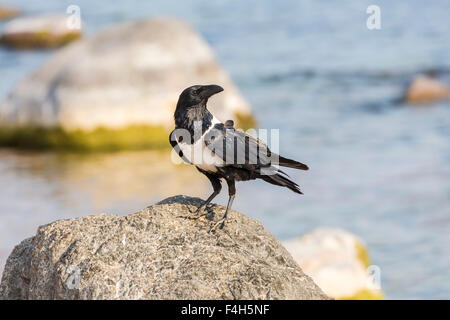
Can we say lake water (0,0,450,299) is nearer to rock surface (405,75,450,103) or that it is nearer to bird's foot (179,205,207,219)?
rock surface (405,75,450,103)

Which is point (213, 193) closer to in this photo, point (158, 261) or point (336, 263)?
point (158, 261)

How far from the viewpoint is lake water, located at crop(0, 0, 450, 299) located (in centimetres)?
1345

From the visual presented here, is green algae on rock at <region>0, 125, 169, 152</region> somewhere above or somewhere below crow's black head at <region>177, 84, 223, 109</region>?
above

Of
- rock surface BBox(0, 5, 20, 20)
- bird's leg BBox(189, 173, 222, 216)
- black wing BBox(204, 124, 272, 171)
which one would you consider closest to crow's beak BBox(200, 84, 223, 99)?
black wing BBox(204, 124, 272, 171)

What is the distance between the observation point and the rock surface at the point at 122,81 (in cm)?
1677

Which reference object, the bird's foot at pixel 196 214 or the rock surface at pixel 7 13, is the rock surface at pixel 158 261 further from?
the rock surface at pixel 7 13

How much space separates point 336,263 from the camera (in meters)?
10.2

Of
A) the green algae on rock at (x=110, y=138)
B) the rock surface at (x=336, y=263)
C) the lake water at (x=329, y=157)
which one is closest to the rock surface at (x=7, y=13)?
the lake water at (x=329, y=157)

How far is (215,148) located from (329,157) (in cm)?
1141

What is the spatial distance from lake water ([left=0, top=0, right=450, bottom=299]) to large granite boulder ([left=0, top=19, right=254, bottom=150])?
2.65ft

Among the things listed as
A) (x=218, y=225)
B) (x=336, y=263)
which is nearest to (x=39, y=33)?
(x=336, y=263)

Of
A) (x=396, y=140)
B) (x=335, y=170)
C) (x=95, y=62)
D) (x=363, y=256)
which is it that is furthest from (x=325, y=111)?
(x=363, y=256)

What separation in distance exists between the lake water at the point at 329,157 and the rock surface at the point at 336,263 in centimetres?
100

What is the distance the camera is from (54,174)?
1636 cm
